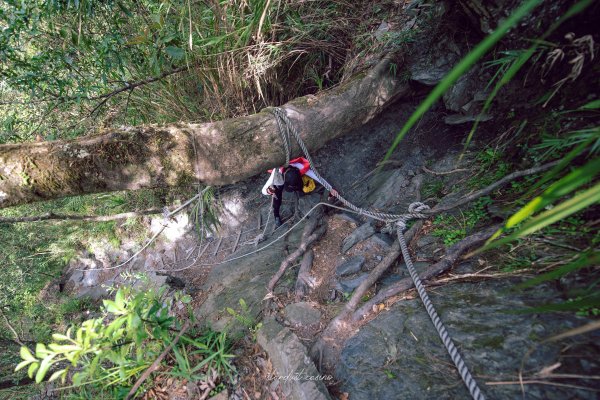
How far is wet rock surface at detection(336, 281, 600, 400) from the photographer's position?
1.40 meters

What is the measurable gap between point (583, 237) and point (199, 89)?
3890 millimetres

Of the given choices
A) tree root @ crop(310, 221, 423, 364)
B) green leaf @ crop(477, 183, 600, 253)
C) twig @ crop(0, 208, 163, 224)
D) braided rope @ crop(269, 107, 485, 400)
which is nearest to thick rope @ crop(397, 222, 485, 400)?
braided rope @ crop(269, 107, 485, 400)

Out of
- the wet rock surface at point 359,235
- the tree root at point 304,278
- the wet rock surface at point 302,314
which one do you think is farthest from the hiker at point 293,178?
the wet rock surface at point 302,314

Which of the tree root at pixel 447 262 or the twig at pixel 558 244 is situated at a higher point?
the twig at pixel 558 244

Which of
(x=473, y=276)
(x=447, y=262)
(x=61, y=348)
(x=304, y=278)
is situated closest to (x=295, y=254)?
(x=304, y=278)

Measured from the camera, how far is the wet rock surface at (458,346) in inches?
55.1

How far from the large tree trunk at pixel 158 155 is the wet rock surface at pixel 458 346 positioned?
1682mm

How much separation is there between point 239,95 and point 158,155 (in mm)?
1563

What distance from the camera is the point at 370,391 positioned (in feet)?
5.60

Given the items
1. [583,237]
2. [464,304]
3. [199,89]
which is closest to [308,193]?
[199,89]

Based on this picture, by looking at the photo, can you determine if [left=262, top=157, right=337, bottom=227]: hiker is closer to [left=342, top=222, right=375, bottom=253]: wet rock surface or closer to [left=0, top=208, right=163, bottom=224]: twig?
[left=342, top=222, right=375, bottom=253]: wet rock surface

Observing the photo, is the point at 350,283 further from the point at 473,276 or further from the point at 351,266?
the point at 473,276

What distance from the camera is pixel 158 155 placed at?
89.8 inches

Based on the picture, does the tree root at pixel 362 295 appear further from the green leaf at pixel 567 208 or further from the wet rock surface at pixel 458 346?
the green leaf at pixel 567 208
